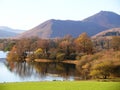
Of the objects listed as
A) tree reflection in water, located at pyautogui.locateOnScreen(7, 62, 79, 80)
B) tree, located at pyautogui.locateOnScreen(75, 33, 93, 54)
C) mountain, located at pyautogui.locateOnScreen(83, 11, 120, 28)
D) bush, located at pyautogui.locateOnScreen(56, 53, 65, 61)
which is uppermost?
mountain, located at pyautogui.locateOnScreen(83, 11, 120, 28)

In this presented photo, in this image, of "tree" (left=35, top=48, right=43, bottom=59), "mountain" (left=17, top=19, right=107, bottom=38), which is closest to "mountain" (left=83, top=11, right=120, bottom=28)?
"mountain" (left=17, top=19, right=107, bottom=38)

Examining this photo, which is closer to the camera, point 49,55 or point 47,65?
point 47,65

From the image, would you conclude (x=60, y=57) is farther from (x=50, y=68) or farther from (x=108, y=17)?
(x=108, y=17)

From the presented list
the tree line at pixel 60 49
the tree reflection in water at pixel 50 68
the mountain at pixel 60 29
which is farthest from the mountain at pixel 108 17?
the mountain at pixel 60 29

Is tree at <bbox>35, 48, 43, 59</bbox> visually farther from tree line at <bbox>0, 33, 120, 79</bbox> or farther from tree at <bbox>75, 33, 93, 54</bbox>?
tree at <bbox>75, 33, 93, 54</bbox>

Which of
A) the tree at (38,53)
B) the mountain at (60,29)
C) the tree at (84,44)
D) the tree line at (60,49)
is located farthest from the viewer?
the mountain at (60,29)

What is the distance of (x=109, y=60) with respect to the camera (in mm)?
8375

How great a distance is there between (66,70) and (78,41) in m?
2.63

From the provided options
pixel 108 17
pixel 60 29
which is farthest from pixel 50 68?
pixel 60 29

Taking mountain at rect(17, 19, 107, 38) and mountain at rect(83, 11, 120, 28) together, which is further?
mountain at rect(17, 19, 107, 38)

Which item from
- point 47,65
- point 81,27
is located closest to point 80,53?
point 47,65

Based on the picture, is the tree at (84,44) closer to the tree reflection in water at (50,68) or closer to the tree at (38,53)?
the tree reflection in water at (50,68)

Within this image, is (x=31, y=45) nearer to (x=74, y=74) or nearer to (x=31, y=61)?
(x=31, y=61)

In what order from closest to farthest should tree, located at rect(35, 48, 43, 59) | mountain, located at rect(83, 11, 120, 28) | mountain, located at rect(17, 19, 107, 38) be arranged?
mountain, located at rect(83, 11, 120, 28)
tree, located at rect(35, 48, 43, 59)
mountain, located at rect(17, 19, 107, 38)
